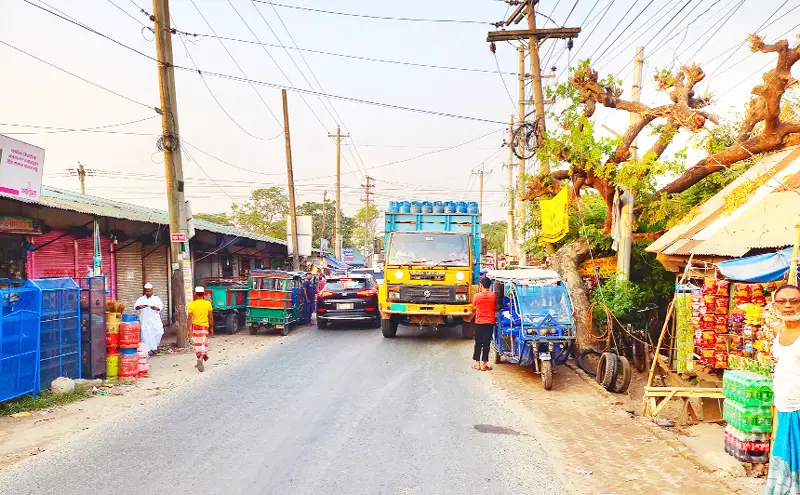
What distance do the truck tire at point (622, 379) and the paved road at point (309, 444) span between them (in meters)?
2.31

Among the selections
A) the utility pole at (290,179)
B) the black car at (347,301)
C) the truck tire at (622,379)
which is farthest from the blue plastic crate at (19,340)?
the utility pole at (290,179)

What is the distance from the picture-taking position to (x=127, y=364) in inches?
424

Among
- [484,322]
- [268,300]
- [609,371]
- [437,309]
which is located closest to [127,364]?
[268,300]

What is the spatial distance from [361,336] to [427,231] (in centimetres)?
370

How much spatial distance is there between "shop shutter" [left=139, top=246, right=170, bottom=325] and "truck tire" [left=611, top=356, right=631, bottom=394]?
15633 mm

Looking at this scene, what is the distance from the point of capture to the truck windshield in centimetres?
1544

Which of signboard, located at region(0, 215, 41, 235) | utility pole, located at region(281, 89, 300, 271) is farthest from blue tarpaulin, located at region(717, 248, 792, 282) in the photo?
utility pole, located at region(281, 89, 300, 271)

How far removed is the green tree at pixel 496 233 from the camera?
66.1 metres

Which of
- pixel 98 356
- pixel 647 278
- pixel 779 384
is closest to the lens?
pixel 779 384

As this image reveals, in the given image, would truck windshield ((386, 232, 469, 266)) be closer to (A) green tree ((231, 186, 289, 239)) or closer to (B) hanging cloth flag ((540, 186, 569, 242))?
(B) hanging cloth flag ((540, 186, 569, 242))

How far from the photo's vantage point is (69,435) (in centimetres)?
712

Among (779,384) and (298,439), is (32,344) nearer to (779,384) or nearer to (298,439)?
(298,439)

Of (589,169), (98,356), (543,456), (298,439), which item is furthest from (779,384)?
(98,356)

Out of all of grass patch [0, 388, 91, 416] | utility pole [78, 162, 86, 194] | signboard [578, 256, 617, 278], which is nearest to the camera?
grass patch [0, 388, 91, 416]
